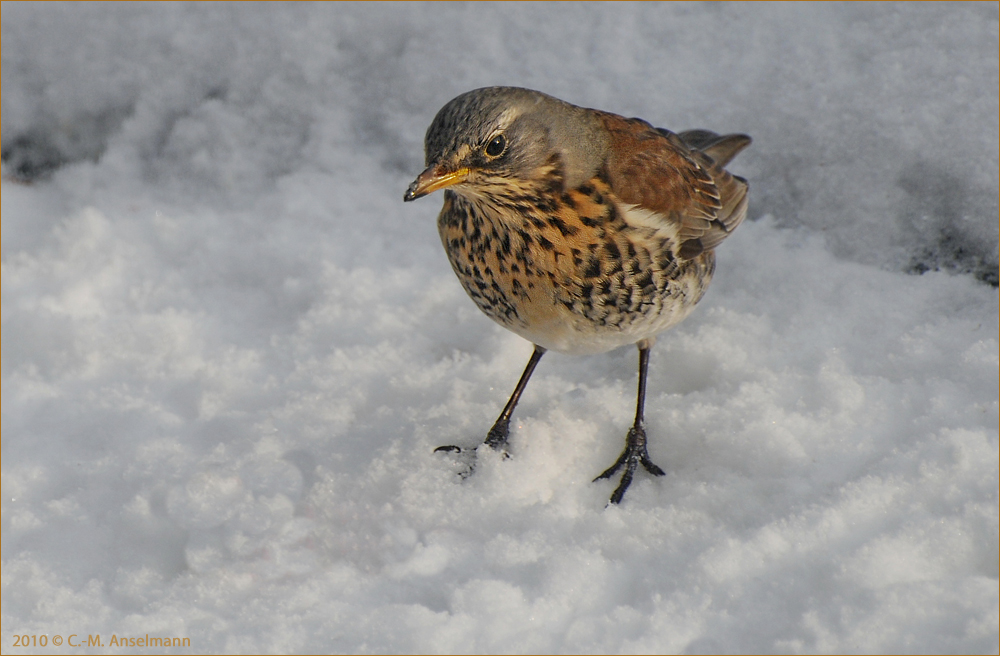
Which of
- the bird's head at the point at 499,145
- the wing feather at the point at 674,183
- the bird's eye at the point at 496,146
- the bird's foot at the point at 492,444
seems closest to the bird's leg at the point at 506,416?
the bird's foot at the point at 492,444

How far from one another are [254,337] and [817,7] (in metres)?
3.59

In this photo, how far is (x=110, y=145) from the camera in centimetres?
500

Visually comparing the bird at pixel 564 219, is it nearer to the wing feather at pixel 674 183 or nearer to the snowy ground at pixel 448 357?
the wing feather at pixel 674 183

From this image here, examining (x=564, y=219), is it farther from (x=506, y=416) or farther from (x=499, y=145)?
(x=506, y=416)

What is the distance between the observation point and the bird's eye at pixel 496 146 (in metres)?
2.75

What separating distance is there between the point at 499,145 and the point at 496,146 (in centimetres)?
1

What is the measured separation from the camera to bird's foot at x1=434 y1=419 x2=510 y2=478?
3547 millimetres

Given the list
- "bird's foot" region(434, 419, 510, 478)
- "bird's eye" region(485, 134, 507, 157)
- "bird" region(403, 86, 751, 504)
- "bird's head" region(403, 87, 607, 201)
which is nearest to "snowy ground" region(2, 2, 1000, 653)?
"bird's foot" region(434, 419, 510, 478)

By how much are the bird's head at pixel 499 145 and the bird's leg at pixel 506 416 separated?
3.30ft

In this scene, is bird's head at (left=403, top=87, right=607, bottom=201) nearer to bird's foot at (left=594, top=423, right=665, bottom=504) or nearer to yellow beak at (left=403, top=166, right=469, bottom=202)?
yellow beak at (left=403, top=166, right=469, bottom=202)

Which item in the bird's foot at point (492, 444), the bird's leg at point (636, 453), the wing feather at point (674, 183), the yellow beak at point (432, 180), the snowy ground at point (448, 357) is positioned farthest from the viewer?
the bird's foot at point (492, 444)

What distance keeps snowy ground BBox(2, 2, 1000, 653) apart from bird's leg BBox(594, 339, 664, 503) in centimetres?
7

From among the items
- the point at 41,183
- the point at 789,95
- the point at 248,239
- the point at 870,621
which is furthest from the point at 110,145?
the point at 870,621

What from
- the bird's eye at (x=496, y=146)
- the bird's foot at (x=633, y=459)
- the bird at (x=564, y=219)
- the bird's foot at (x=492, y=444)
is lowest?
the bird's foot at (x=492, y=444)
